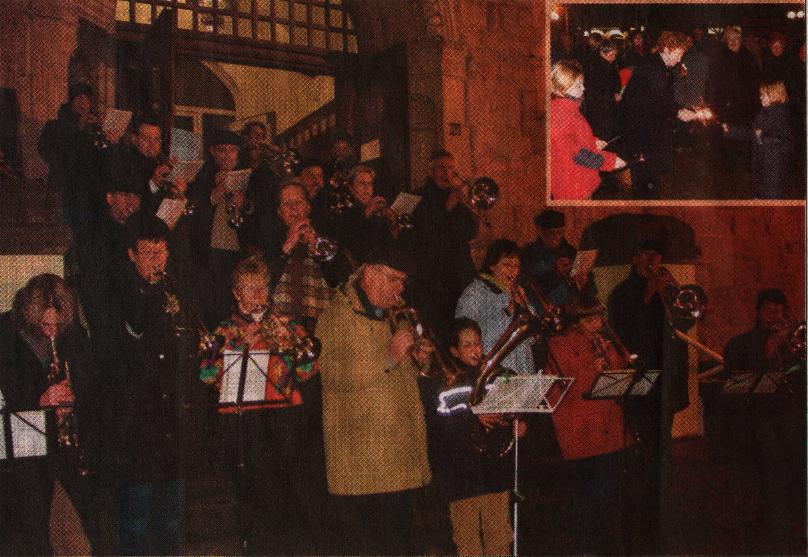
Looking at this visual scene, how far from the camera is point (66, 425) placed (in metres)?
6.32

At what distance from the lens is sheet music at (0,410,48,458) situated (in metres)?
6.20

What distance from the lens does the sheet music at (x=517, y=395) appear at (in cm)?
643

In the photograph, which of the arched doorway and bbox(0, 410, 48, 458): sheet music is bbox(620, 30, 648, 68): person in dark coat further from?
bbox(0, 410, 48, 458): sheet music

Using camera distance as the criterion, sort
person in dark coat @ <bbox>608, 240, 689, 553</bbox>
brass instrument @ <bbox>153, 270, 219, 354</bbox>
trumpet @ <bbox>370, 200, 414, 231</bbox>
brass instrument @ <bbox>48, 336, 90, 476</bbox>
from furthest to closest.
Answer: person in dark coat @ <bbox>608, 240, 689, 553</bbox>
trumpet @ <bbox>370, 200, 414, 231</bbox>
brass instrument @ <bbox>153, 270, 219, 354</bbox>
brass instrument @ <bbox>48, 336, 90, 476</bbox>

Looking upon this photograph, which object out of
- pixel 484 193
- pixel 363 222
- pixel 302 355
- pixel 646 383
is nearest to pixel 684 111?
pixel 484 193

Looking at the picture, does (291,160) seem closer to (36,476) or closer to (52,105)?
(52,105)

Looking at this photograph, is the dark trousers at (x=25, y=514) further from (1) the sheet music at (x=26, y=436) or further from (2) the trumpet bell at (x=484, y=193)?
(2) the trumpet bell at (x=484, y=193)

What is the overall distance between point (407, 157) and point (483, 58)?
0.75 m

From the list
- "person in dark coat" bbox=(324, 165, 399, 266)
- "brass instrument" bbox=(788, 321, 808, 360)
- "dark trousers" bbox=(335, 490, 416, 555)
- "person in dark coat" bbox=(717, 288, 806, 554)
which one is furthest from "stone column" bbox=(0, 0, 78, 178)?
"brass instrument" bbox=(788, 321, 808, 360)

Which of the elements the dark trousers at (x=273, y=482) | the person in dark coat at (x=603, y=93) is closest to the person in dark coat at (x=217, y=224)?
the dark trousers at (x=273, y=482)

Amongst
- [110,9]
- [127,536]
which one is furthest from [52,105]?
[127,536]

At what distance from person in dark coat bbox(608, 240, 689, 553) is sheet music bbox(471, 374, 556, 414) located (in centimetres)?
62

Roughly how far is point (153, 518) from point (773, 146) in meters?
4.33

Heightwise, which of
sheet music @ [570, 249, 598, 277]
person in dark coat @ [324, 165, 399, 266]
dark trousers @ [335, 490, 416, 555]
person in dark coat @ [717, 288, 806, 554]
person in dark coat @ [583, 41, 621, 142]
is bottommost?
dark trousers @ [335, 490, 416, 555]
